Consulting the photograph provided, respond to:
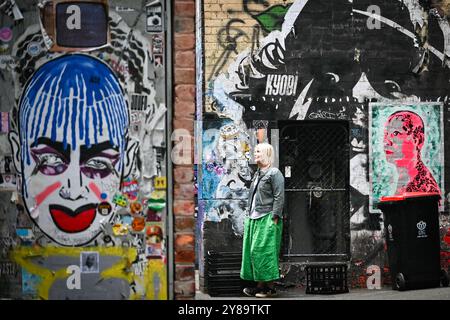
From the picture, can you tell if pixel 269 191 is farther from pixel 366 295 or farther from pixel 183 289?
pixel 183 289

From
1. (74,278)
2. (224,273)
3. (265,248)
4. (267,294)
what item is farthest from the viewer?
(224,273)

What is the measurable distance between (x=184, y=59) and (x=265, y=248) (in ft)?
17.6

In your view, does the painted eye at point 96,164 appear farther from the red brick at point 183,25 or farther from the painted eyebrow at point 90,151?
the red brick at point 183,25

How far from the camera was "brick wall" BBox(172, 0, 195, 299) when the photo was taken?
5.34m

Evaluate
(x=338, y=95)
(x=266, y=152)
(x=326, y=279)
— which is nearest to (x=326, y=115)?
(x=338, y=95)

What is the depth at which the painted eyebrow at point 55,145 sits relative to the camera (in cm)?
534

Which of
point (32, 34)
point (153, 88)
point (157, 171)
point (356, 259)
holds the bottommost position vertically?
point (356, 259)

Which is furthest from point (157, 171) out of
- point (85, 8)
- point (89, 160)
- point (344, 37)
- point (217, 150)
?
point (344, 37)

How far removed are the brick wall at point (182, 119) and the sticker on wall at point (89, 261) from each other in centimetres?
52

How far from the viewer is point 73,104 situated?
5.36 m

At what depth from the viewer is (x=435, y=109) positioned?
11.9 meters

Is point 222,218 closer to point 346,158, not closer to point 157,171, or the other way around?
point 346,158

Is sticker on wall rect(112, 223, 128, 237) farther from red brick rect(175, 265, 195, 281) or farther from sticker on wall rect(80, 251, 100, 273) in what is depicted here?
red brick rect(175, 265, 195, 281)

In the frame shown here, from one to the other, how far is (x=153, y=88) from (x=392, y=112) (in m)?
7.18
